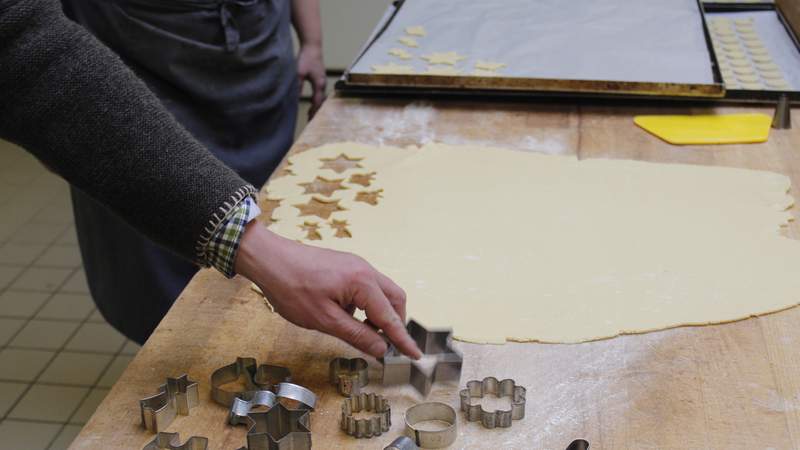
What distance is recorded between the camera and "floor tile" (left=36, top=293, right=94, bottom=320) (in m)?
A: 2.69

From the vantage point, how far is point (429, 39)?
2076 mm

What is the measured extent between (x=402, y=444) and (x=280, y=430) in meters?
0.13

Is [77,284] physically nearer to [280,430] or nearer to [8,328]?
[8,328]

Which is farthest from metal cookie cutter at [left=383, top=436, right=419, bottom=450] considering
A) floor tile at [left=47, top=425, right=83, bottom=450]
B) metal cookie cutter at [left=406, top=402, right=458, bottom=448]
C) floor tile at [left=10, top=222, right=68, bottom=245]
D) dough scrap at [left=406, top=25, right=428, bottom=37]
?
floor tile at [left=10, top=222, right=68, bottom=245]

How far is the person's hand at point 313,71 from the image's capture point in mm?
2191

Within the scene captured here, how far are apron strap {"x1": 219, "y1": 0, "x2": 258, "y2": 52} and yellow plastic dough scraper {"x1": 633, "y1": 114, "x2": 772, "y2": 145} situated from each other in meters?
0.83

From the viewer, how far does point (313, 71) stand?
2.21 m

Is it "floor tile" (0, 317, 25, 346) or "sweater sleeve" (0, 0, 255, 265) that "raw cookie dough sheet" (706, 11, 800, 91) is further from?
"floor tile" (0, 317, 25, 346)

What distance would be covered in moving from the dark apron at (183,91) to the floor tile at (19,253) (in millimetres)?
1279

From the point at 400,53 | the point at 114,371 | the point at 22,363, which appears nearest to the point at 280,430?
the point at 400,53

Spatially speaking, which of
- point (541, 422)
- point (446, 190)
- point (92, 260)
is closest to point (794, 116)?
point (446, 190)

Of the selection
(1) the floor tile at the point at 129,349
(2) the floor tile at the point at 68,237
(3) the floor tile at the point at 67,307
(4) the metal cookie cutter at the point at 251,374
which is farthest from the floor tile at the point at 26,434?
(4) the metal cookie cutter at the point at 251,374

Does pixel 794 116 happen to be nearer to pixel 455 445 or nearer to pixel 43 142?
pixel 455 445

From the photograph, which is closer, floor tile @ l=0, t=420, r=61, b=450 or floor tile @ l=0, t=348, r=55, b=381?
floor tile @ l=0, t=420, r=61, b=450
